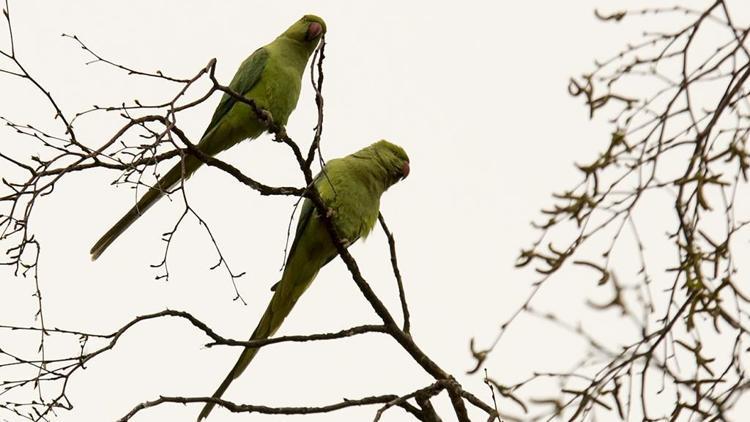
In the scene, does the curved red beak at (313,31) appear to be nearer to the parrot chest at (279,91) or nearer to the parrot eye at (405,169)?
the parrot chest at (279,91)

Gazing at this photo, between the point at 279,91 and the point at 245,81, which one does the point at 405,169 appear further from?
the point at 245,81

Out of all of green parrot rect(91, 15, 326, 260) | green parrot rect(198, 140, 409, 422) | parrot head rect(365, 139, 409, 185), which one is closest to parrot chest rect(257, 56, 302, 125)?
green parrot rect(91, 15, 326, 260)

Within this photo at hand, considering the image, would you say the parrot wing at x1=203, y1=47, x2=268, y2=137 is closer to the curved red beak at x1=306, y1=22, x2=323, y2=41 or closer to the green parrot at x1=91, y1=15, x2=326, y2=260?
the green parrot at x1=91, y1=15, x2=326, y2=260

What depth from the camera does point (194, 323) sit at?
3.56 m

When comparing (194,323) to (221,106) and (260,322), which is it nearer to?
(260,322)

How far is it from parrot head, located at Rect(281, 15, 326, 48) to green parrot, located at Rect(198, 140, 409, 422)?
2.85 feet

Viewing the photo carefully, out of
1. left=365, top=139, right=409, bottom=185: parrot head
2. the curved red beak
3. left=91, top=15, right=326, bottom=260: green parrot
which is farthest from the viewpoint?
the curved red beak

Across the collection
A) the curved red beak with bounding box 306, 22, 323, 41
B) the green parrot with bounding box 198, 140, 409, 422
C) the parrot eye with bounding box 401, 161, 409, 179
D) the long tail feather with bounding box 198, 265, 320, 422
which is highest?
the curved red beak with bounding box 306, 22, 323, 41

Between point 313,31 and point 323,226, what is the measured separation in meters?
1.38

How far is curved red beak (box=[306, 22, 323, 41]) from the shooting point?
570 centimetres

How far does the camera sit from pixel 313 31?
224 inches

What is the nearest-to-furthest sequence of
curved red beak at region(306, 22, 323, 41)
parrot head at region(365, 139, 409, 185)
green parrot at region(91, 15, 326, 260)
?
green parrot at region(91, 15, 326, 260) < parrot head at region(365, 139, 409, 185) < curved red beak at region(306, 22, 323, 41)

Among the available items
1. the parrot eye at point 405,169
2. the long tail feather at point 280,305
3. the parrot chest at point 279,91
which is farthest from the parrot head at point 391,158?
the long tail feather at point 280,305

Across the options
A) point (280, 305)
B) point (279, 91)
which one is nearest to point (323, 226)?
point (280, 305)
